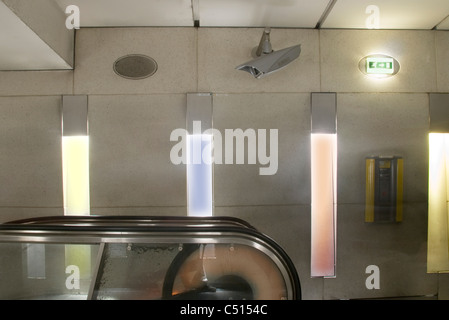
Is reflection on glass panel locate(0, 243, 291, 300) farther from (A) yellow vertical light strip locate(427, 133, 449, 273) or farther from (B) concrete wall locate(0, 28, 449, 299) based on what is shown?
(A) yellow vertical light strip locate(427, 133, 449, 273)

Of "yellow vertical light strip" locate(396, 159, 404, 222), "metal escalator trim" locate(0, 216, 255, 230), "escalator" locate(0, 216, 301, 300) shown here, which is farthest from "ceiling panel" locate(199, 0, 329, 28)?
"escalator" locate(0, 216, 301, 300)

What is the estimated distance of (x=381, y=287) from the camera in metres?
3.23

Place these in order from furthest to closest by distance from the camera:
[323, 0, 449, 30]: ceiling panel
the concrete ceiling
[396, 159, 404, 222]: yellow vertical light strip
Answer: [396, 159, 404, 222]: yellow vertical light strip < [323, 0, 449, 30]: ceiling panel < the concrete ceiling

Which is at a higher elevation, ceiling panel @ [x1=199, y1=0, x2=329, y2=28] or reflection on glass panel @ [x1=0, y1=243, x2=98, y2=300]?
ceiling panel @ [x1=199, y1=0, x2=329, y2=28]

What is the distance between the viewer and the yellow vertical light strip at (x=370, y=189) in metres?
3.14

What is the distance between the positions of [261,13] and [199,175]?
78.6 inches

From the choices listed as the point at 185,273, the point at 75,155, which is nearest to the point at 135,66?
the point at 75,155

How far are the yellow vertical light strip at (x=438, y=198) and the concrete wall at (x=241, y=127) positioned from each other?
11 cm

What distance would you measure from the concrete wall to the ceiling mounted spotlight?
289mm

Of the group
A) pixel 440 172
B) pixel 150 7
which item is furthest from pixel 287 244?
pixel 150 7

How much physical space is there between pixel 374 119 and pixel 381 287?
2.06 meters

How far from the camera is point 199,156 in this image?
3174 millimetres

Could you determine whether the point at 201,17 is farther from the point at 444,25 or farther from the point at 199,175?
the point at 444,25

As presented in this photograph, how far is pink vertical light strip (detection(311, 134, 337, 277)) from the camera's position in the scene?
3.19 m
